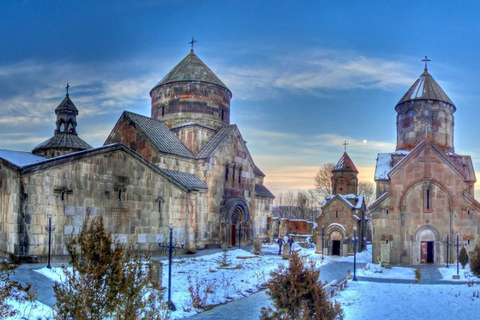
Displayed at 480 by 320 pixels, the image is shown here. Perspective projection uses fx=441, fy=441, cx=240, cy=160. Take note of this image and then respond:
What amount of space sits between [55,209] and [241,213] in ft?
41.1

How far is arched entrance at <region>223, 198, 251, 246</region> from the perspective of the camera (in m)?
24.2

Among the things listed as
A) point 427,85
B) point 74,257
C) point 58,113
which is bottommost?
point 74,257

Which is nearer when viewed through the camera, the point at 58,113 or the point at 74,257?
the point at 74,257

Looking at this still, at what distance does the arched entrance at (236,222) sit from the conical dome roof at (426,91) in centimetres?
1185

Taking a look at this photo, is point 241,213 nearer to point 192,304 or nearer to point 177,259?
point 177,259

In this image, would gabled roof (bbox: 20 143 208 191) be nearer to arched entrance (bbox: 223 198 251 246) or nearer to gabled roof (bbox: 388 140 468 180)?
arched entrance (bbox: 223 198 251 246)

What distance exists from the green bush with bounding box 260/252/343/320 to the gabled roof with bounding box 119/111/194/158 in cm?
1571

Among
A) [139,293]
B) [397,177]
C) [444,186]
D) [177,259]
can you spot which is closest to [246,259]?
[177,259]

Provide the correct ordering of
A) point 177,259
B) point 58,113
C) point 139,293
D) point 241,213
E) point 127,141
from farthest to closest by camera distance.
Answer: point 58,113, point 241,213, point 127,141, point 177,259, point 139,293

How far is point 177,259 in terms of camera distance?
18266 mm

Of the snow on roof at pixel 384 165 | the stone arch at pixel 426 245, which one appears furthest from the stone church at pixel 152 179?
the stone arch at pixel 426 245

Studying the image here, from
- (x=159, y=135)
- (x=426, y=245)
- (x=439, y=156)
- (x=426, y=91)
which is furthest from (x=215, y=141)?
(x=426, y=91)

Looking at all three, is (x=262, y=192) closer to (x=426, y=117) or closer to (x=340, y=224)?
(x=340, y=224)

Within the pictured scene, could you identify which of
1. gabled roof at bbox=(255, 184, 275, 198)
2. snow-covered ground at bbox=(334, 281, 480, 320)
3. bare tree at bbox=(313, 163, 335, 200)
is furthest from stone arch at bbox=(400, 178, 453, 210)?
bare tree at bbox=(313, 163, 335, 200)
